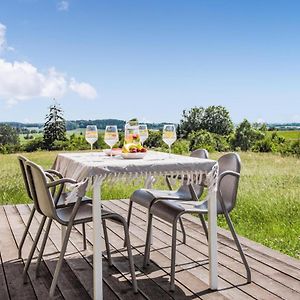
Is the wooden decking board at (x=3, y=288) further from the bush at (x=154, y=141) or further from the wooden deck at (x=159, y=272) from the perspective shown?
the bush at (x=154, y=141)

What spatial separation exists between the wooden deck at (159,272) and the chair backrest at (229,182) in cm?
44

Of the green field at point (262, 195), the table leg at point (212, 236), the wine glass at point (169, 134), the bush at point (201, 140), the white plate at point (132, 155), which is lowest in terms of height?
the green field at point (262, 195)

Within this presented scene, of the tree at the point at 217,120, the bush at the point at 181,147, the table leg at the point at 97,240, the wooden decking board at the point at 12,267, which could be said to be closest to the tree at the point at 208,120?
the tree at the point at 217,120

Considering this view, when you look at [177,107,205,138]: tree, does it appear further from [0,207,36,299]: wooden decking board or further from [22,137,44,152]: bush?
[0,207,36,299]: wooden decking board

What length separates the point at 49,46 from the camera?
8891 millimetres

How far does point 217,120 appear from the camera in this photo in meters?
8.42

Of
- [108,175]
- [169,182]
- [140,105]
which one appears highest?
[140,105]

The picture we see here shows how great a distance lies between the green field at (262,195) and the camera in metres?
3.86

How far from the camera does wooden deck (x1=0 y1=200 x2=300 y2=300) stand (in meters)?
2.39

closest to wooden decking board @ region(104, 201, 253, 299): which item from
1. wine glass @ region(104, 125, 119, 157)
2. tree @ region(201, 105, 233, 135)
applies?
wine glass @ region(104, 125, 119, 157)

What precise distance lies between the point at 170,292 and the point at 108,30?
775cm

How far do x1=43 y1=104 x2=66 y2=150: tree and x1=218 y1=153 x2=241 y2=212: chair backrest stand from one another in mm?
4642

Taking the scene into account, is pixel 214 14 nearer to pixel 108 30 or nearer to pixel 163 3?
pixel 163 3

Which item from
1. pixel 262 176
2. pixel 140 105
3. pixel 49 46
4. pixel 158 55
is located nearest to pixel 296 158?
pixel 262 176
